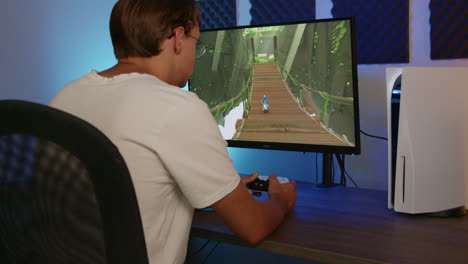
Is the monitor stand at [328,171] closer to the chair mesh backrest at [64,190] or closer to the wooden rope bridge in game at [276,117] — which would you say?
the wooden rope bridge in game at [276,117]

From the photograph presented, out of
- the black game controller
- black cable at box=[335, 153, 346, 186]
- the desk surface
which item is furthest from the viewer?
black cable at box=[335, 153, 346, 186]

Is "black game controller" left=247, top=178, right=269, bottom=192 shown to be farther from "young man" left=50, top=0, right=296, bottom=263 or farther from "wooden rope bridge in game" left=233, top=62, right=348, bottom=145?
"young man" left=50, top=0, right=296, bottom=263

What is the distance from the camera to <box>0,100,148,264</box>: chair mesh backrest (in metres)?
0.61

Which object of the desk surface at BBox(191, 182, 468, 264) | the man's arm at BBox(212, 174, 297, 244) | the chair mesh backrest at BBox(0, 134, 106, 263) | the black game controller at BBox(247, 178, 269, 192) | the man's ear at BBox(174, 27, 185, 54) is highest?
the man's ear at BBox(174, 27, 185, 54)

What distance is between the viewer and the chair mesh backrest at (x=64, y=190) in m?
0.61

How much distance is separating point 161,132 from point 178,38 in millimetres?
308

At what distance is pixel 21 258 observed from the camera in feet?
2.50

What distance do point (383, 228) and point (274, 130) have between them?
23.7 inches

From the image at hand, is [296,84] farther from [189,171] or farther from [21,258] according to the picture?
[21,258]

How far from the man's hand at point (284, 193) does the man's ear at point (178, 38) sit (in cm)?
50

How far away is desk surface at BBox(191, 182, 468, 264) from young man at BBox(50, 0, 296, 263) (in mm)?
141

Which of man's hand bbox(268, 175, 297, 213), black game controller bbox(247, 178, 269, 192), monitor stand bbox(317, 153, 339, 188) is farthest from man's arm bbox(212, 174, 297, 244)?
monitor stand bbox(317, 153, 339, 188)

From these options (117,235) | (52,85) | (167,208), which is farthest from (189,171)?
(52,85)

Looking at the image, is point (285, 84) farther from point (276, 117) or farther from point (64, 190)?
point (64, 190)
